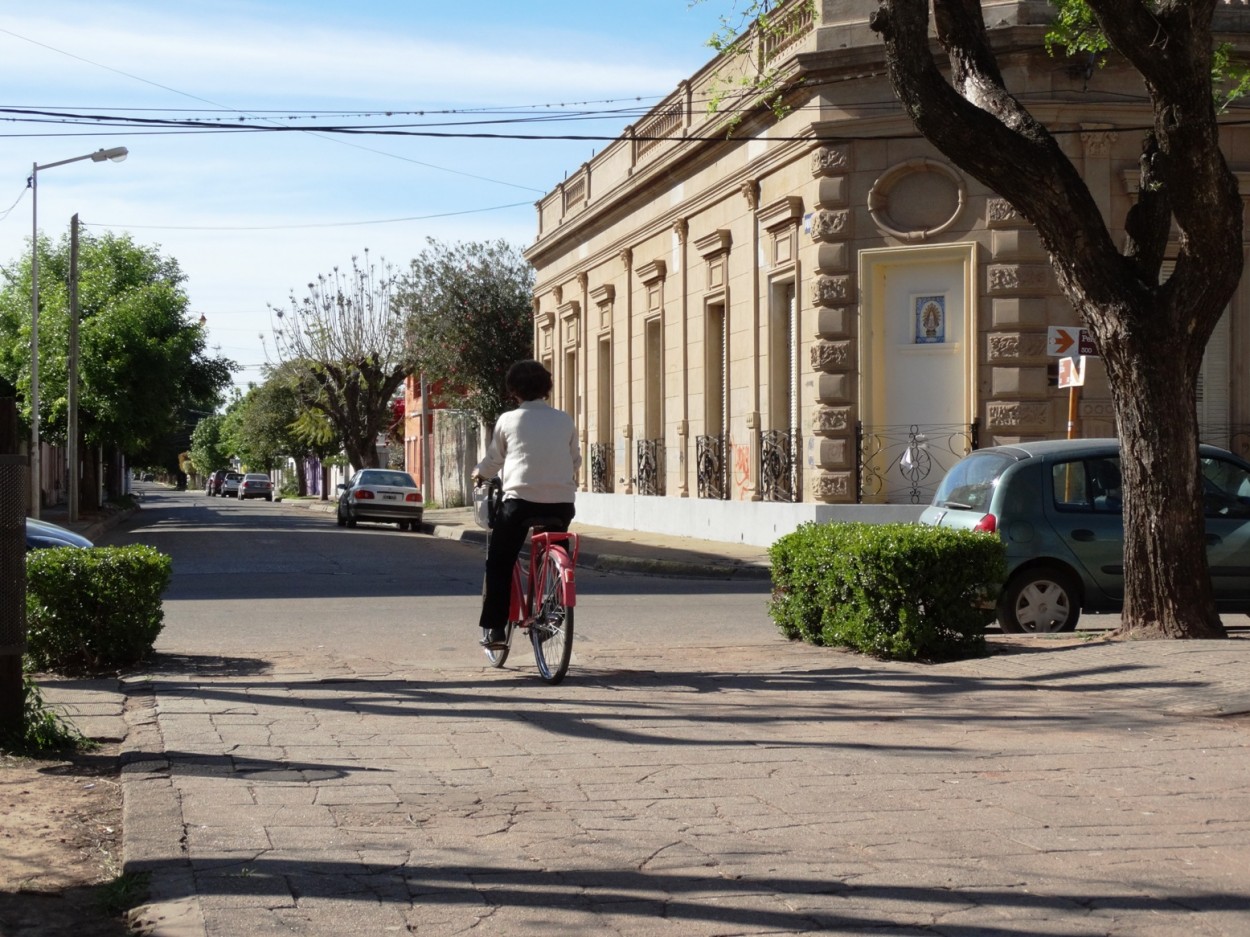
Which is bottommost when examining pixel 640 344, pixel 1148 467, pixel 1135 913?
pixel 1135 913

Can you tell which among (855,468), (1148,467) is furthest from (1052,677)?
(855,468)

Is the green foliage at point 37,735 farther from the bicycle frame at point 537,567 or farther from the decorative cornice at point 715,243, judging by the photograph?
the decorative cornice at point 715,243

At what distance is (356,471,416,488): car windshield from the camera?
38.8 m

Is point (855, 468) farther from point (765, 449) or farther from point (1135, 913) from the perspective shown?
point (1135, 913)

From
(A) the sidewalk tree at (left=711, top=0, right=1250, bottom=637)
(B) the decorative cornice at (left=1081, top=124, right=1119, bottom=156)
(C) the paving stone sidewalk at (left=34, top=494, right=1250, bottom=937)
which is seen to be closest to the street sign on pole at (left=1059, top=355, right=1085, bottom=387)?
(B) the decorative cornice at (left=1081, top=124, right=1119, bottom=156)

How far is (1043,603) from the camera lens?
1230 cm

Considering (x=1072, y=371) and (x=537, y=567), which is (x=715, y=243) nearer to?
(x=1072, y=371)

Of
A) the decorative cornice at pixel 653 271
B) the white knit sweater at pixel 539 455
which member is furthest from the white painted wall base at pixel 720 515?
the white knit sweater at pixel 539 455

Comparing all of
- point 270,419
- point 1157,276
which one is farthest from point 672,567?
point 270,419

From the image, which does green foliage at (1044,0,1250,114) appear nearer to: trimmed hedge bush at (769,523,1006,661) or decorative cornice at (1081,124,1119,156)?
trimmed hedge bush at (769,523,1006,661)

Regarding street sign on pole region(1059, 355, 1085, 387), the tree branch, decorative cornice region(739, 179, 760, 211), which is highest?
decorative cornice region(739, 179, 760, 211)

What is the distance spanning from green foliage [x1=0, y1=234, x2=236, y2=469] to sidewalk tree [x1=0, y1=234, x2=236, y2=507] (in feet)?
0.08

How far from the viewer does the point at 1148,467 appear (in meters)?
10.4

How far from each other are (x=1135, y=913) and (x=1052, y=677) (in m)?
4.47
